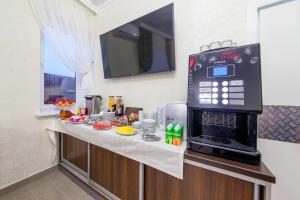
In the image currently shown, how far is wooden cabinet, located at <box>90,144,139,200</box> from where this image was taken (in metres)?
1.06

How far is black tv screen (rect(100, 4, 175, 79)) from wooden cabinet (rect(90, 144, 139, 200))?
96 centimetres

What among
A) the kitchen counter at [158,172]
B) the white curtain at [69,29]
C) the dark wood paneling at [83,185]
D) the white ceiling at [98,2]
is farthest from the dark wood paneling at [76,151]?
the white ceiling at [98,2]

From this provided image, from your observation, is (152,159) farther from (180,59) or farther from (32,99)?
(32,99)

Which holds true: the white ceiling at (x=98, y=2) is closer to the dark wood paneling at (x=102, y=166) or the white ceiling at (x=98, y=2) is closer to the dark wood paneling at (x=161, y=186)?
the dark wood paneling at (x=102, y=166)

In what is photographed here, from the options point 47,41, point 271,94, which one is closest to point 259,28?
point 271,94

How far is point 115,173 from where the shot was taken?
3.85 feet

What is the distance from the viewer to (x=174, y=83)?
1390 millimetres

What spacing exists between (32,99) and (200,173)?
1.96 meters

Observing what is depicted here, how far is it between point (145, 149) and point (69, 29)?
6.50 ft

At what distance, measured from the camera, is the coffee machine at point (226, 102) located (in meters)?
0.64

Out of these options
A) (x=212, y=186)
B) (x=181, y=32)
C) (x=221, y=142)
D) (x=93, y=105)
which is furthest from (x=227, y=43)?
(x=93, y=105)

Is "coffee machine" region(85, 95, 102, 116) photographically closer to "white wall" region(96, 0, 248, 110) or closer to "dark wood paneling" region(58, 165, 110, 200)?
"white wall" region(96, 0, 248, 110)

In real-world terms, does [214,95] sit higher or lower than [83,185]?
higher

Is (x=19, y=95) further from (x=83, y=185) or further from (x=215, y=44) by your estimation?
(x=215, y=44)
